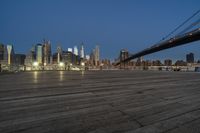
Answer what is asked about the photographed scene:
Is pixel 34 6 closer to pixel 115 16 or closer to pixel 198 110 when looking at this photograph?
pixel 115 16

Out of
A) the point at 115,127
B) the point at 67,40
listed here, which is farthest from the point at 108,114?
the point at 67,40

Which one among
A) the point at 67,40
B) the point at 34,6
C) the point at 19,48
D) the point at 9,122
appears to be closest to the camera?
the point at 9,122

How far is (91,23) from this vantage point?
121m

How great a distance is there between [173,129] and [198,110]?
2.23 ft

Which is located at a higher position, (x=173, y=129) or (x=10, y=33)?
(x=10, y=33)

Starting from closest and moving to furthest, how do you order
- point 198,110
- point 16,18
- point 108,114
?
point 108,114 < point 198,110 < point 16,18

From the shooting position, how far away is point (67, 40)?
117812mm

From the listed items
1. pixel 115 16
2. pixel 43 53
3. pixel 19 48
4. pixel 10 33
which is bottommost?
pixel 43 53

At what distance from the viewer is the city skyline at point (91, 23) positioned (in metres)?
75.3

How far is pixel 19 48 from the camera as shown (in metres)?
111

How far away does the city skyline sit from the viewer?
247 feet

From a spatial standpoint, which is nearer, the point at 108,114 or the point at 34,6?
the point at 108,114

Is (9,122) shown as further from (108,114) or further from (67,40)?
(67,40)

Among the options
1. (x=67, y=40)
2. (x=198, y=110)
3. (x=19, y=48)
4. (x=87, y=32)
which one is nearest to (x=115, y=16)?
(x=87, y=32)
